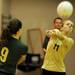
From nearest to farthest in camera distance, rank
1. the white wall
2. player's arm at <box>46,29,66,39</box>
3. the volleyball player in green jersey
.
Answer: the volleyball player in green jersey < player's arm at <box>46,29,66,39</box> < the white wall

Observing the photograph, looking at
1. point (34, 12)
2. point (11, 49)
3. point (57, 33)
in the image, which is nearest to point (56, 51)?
point (57, 33)

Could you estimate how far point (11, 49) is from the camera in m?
3.34

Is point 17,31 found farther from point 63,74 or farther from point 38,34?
point 38,34

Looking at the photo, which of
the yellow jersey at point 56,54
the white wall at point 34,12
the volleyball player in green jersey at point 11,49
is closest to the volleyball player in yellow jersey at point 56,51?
the yellow jersey at point 56,54

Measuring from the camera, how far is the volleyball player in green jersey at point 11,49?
10.8 ft

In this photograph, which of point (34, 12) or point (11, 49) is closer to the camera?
point (11, 49)

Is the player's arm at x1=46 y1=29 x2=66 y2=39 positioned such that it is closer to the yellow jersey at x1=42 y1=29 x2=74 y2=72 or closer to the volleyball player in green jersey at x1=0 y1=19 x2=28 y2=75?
the yellow jersey at x1=42 y1=29 x2=74 y2=72

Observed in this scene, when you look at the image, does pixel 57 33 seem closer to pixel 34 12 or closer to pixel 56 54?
pixel 56 54

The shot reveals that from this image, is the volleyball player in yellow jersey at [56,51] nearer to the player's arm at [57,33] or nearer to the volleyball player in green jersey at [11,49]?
the player's arm at [57,33]

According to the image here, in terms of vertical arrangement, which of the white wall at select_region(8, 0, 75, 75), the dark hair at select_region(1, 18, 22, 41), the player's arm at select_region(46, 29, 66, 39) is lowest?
the white wall at select_region(8, 0, 75, 75)

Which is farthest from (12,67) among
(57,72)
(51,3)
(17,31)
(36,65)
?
(51,3)

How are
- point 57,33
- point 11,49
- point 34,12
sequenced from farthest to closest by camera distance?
point 34,12
point 57,33
point 11,49

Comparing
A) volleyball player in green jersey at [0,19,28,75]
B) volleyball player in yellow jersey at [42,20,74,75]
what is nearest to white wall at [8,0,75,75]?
volleyball player in yellow jersey at [42,20,74,75]

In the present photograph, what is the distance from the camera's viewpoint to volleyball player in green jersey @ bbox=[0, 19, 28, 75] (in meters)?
3.30
